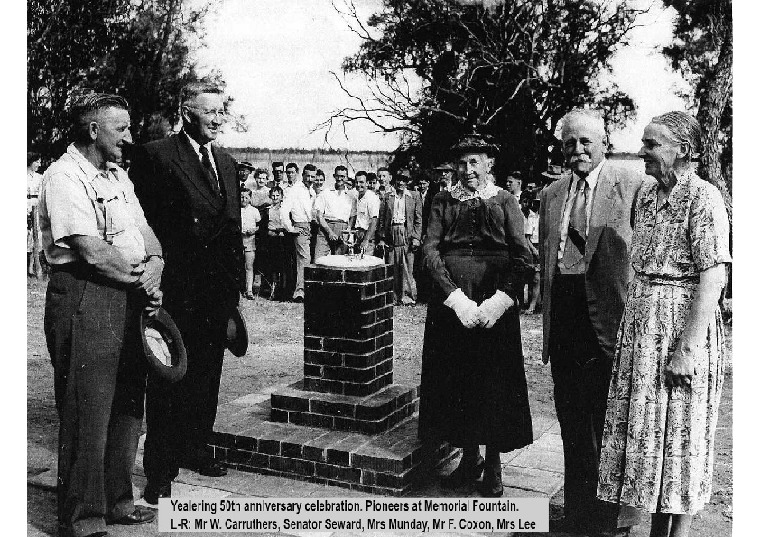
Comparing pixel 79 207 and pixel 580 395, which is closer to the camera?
pixel 79 207

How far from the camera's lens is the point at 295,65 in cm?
460

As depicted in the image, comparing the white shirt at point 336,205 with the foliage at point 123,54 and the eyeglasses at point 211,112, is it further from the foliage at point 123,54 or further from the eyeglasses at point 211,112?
the eyeglasses at point 211,112

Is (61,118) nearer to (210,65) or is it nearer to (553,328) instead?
(210,65)

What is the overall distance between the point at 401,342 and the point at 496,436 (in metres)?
3.25

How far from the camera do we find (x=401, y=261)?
8.59m

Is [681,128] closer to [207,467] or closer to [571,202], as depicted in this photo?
[571,202]

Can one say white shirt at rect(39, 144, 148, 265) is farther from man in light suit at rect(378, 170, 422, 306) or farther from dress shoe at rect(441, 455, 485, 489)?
man in light suit at rect(378, 170, 422, 306)

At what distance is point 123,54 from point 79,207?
151cm

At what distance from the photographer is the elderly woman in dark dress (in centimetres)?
411

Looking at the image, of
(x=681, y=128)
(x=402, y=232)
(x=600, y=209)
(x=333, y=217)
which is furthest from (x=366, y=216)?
(x=681, y=128)

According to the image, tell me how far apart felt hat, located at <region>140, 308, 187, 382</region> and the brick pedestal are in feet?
2.69

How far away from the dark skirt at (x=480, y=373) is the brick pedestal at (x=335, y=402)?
0.36 m

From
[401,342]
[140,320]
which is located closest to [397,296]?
[401,342]
